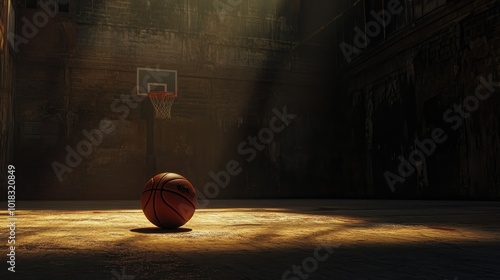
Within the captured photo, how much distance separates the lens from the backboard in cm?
→ 1922

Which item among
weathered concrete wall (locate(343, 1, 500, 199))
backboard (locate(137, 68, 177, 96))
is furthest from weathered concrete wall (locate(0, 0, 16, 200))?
weathered concrete wall (locate(343, 1, 500, 199))

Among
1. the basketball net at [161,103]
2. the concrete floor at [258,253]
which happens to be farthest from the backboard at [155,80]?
the concrete floor at [258,253]

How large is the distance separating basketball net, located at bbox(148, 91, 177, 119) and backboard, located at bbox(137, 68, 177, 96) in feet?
0.79

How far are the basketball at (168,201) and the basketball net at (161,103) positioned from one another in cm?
1391

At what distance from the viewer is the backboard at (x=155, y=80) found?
1922cm

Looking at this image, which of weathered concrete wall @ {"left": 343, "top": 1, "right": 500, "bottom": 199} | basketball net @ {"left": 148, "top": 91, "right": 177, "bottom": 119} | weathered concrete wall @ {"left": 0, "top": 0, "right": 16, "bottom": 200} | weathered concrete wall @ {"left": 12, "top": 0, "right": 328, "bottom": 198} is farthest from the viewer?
basketball net @ {"left": 148, "top": 91, "right": 177, "bottom": 119}

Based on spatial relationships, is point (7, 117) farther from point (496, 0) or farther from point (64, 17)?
point (496, 0)

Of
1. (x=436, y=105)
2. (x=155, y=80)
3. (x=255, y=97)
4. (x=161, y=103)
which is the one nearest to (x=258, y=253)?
(x=436, y=105)

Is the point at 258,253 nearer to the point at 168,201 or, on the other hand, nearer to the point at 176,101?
the point at 168,201

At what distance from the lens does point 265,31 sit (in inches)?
850

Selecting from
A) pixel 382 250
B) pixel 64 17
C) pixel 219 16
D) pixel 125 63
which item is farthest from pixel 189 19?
pixel 382 250

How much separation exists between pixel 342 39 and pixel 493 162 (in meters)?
10.4

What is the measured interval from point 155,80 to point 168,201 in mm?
14875

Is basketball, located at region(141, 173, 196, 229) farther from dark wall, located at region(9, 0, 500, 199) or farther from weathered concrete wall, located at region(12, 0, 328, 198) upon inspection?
weathered concrete wall, located at region(12, 0, 328, 198)
